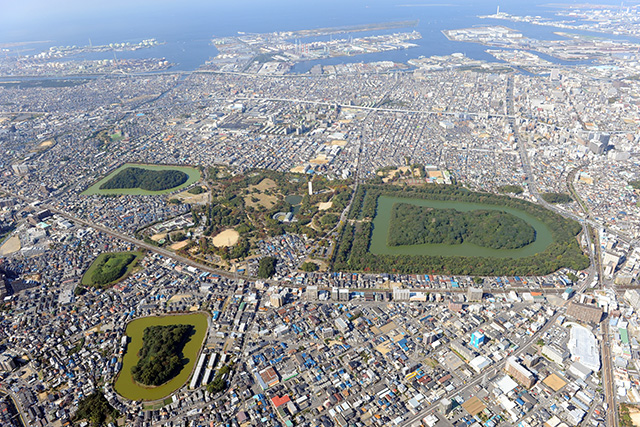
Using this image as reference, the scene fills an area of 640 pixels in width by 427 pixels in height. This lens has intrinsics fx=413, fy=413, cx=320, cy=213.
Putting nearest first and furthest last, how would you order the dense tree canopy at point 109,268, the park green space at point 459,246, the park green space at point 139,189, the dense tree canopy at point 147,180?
the dense tree canopy at point 109,268
the park green space at point 459,246
the park green space at point 139,189
the dense tree canopy at point 147,180

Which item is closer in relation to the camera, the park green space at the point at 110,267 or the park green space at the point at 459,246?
the park green space at the point at 110,267

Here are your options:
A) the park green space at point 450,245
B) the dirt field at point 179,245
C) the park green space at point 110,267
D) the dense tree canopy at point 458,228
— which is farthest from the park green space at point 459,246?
the park green space at point 110,267

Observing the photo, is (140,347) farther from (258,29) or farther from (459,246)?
(258,29)

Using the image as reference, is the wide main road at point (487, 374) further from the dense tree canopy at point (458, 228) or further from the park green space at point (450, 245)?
the dense tree canopy at point (458, 228)

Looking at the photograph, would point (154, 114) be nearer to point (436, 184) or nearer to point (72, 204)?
point (72, 204)

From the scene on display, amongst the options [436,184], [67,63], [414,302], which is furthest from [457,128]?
[67,63]

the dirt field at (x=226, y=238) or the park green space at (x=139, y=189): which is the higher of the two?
the park green space at (x=139, y=189)

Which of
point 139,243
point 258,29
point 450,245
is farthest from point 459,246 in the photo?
point 258,29
